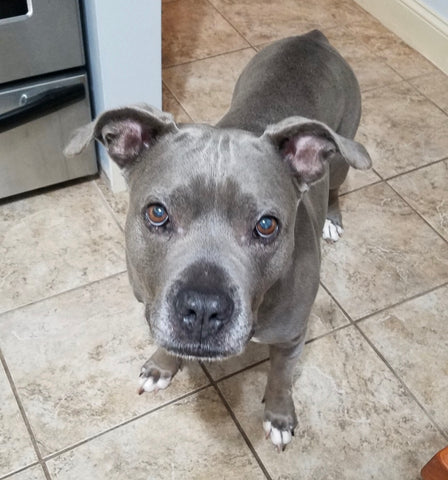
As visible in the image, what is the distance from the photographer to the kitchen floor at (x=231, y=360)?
195 centimetres

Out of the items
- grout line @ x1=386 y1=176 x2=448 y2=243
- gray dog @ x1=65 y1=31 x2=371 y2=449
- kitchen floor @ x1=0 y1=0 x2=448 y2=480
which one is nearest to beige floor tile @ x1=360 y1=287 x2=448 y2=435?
kitchen floor @ x1=0 y1=0 x2=448 y2=480

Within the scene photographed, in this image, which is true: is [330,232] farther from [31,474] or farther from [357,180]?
[31,474]

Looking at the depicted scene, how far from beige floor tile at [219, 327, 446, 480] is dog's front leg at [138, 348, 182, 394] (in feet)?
0.63

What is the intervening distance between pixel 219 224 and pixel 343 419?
974 mm

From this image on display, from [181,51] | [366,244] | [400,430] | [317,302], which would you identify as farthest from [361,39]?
[400,430]

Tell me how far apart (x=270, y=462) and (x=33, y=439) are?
2.40 feet

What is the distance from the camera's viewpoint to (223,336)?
1.36m

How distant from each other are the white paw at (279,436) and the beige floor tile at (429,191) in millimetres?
1159

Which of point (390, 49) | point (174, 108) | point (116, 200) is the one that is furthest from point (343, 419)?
point (390, 49)

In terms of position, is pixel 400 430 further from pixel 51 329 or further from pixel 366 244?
pixel 51 329

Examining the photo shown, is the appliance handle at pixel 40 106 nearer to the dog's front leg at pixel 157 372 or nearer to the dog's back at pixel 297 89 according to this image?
the dog's back at pixel 297 89

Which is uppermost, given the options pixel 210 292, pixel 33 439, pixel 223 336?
pixel 210 292

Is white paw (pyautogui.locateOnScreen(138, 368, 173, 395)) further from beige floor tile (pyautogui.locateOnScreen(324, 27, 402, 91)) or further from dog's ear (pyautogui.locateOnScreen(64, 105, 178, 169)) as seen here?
beige floor tile (pyautogui.locateOnScreen(324, 27, 402, 91))

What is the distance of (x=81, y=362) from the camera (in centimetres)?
214
